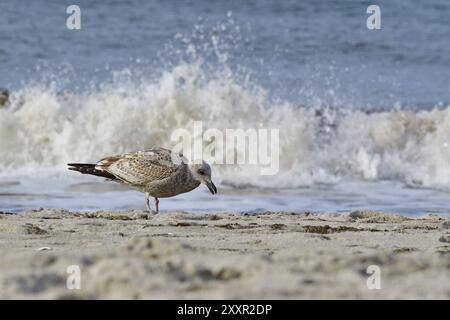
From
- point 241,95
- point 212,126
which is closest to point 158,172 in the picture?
point 212,126

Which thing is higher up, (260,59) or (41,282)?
(260,59)

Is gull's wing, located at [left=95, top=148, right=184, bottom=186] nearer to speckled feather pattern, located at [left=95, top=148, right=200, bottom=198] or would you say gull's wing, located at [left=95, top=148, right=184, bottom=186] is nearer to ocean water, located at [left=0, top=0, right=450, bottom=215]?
speckled feather pattern, located at [left=95, top=148, right=200, bottom=198]

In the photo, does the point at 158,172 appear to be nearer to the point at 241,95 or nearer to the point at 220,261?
the point at 220,261

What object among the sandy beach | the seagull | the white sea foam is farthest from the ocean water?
the sandy beach

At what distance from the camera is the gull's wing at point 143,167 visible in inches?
286

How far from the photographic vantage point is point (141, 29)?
17.3m

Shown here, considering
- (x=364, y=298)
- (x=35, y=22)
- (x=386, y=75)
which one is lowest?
(x=364, y=298)

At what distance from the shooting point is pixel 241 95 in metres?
12.6

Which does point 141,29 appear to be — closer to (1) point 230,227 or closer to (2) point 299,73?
(2) point 299,73

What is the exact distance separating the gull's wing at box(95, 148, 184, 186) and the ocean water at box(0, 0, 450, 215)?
3.34 ft

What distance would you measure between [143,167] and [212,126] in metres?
4.88

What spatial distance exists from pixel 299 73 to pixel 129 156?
8.08m

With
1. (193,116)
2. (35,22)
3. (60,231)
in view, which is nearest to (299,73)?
(193,116)

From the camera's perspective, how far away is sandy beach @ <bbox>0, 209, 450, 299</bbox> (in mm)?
4031
